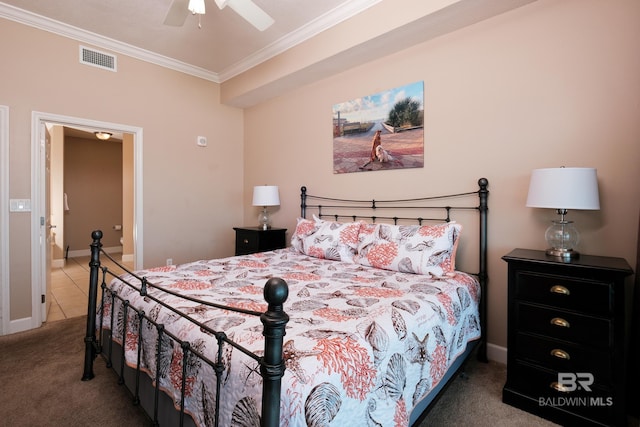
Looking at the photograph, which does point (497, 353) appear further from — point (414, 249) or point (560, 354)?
point (414, 249)

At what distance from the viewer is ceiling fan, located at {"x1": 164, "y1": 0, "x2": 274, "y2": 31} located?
81.7 inches

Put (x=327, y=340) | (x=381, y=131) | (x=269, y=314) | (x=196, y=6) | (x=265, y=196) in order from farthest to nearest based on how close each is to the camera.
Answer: (x=265, y=196)
(x=381, y=131)
(x=196, y=6)
(x=327, y=340)
(x=269, y=314)

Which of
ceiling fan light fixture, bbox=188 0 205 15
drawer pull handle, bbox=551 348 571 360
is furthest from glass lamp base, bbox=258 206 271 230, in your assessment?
drawer pull handle, bbox=551 348 571 360

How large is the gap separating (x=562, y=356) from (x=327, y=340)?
1.44 meters

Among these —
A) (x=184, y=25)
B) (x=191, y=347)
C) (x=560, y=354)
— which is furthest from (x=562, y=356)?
(x=184, y=25)

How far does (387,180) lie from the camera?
304cm

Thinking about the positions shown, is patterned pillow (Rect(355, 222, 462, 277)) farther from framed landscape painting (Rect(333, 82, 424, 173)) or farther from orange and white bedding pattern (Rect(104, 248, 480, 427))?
framed landscape painting (Rect(333, 82, 424, 173))

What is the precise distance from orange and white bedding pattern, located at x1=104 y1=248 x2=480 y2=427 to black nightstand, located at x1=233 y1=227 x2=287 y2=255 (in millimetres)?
1437

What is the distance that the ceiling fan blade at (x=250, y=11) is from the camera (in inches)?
83.5

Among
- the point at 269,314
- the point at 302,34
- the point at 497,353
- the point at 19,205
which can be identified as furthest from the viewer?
the point at 302,34

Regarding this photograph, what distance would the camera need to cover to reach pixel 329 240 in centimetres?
286

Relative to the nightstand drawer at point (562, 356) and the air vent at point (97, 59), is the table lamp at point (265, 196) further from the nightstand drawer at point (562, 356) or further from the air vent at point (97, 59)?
the nightstand drawer at point (562, 356)

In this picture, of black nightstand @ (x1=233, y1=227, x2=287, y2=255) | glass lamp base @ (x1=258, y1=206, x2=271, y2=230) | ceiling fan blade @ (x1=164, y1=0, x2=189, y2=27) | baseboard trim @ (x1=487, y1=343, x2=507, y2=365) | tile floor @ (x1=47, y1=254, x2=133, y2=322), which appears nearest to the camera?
ceiling fan blade @ (x1=164, y1=0, x2=189, y2=27)

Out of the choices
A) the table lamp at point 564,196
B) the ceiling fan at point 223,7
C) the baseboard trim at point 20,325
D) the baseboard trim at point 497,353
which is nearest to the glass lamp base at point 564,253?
the table lamp at point 564,196
